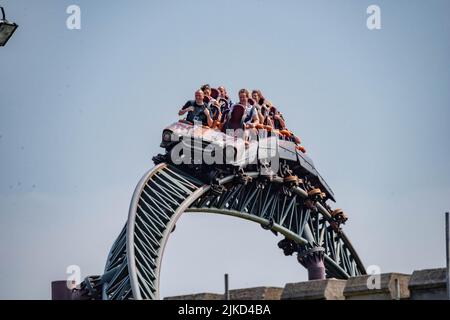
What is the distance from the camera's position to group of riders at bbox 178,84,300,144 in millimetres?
57906

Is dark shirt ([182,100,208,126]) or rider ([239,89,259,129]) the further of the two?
rider ([239,89,259,129])

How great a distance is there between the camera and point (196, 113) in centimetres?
5800

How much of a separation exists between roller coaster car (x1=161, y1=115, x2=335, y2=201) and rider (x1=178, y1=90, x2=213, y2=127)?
45 cm

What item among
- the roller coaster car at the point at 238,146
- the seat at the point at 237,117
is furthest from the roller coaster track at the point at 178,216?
the seat at the point at 237,117

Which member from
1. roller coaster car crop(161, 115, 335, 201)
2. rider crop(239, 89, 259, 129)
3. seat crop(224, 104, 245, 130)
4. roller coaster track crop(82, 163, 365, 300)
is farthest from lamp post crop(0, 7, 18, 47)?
rider crop(239, 89, 259, 129)

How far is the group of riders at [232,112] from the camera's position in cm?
5791

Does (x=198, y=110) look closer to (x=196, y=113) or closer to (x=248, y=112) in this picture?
(x=196, y=113)

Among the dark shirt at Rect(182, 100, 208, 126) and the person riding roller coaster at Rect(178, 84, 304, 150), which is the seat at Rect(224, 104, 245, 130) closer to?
the person riding roller coaster at Rect(178, 84, 304, 150)

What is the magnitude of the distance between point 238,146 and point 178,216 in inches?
170

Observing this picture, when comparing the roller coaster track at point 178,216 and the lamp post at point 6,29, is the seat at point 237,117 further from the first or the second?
the lamp post at point 6,29
